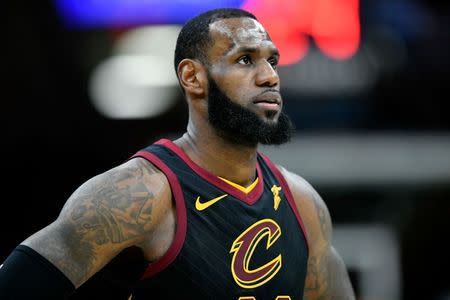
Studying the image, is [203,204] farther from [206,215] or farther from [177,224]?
[177,224]

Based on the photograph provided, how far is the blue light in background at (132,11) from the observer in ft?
30.4

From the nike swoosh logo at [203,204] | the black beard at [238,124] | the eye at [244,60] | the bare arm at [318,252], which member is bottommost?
→ the bare arm at [318,252]

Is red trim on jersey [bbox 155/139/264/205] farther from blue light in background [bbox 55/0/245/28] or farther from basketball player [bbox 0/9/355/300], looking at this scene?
blue light in background [bbox 55/0/245/28]

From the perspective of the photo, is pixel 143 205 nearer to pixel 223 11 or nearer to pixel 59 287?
pixel 59 287

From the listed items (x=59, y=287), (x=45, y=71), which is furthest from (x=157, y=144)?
(x=45, y=71)

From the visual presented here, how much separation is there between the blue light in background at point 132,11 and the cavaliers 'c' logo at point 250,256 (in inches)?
217

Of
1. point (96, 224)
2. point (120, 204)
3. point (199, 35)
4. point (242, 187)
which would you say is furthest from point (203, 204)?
point (199, 35)

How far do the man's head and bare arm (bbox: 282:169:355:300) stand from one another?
35 centimetres

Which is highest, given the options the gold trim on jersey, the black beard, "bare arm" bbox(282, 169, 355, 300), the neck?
the black beard

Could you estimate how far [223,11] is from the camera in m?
4.12

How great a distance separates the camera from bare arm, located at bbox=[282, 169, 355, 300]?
4.25 m

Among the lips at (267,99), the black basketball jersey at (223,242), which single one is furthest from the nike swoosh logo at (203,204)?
the lips at (267,99)

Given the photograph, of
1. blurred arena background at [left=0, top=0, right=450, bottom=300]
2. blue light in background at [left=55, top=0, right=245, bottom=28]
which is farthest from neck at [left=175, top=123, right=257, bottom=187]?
blue light in background at [left=55, top=0, right=245, bottom=28]

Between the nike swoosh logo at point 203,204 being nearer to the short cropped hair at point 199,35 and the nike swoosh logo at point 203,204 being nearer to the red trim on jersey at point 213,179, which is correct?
the red trim on jersey at point 213,179
